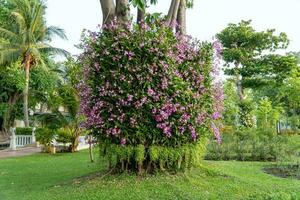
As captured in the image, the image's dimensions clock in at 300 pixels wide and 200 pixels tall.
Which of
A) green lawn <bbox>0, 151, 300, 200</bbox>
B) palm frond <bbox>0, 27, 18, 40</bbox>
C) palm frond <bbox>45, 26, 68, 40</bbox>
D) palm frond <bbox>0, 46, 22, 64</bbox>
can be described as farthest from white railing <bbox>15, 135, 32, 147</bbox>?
green lawn <bbox>0, 151, 300, 200</bbox>

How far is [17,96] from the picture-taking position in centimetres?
2605

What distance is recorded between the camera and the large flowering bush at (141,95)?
6.43 m

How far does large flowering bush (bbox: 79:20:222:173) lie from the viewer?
6434mm

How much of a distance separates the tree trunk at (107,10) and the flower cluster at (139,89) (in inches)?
23.0

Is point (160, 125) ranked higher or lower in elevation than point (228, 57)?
lower

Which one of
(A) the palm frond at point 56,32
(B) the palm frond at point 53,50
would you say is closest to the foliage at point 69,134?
(B) the palm frond at point 53,50

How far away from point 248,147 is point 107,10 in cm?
677

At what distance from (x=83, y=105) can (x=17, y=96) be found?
2088 centimetres

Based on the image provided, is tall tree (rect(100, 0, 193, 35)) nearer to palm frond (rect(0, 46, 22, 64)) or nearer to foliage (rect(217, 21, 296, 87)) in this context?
palm frond (rect(0, 46, 22, 64))

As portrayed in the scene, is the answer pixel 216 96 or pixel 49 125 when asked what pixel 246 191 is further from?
pixel 49 125

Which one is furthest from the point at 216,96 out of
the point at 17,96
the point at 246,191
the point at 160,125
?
the point at 17,96

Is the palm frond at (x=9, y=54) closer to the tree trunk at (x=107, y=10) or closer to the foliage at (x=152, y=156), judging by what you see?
the tree trunk at (x=107, y=10)

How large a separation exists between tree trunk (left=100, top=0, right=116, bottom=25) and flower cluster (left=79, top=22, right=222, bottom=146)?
0.59m

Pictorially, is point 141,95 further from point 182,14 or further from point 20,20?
point 20,20
